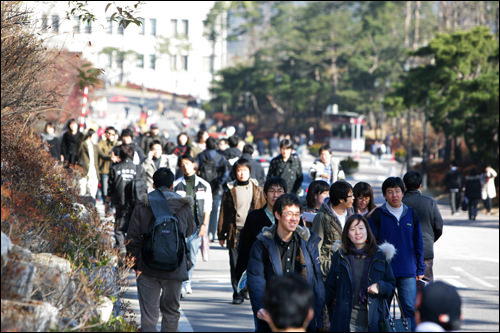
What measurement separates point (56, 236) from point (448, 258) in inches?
431

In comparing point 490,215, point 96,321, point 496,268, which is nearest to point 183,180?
point 96,321

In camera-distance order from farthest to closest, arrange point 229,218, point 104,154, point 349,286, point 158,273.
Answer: point 104,154 < point 229,218 < point 158,273 < point 349,286

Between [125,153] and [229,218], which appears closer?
[229,218]

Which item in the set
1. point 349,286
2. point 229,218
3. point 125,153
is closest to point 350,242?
point 349,286

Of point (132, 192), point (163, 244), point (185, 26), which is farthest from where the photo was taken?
point (185, 26)

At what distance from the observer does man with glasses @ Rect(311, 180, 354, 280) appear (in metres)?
7.69

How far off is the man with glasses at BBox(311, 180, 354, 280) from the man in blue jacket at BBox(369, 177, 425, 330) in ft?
1.18

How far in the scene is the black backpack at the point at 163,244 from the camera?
708cm

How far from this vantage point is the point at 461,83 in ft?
110

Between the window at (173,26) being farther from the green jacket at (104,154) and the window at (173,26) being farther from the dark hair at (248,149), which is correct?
the dark hair at (248,149)

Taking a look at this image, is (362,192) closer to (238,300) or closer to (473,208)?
(238,300)

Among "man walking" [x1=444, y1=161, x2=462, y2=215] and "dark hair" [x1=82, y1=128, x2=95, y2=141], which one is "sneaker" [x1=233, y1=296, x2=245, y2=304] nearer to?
"dark hair" [x1=82, y1=128, x2=95, y2=141]

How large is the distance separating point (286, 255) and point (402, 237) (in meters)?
2.00

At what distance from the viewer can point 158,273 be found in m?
7.20
